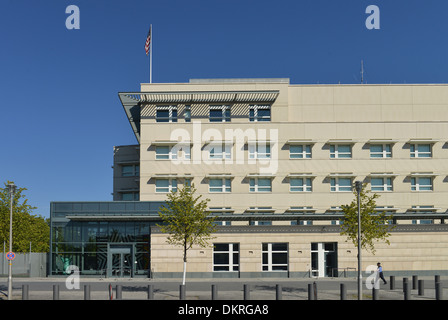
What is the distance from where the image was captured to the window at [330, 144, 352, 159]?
164ft

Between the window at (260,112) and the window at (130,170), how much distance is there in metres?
16.9

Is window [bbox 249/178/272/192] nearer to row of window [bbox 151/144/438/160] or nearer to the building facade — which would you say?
the building facade

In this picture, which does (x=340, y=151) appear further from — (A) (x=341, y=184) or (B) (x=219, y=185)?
(B) (x=219, y=185)

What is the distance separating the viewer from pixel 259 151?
163 ft

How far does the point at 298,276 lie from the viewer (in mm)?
42438

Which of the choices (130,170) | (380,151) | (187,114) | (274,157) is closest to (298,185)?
(274,157)

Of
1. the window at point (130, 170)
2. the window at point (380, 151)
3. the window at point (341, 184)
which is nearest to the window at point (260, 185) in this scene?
the window at point (341, 184)

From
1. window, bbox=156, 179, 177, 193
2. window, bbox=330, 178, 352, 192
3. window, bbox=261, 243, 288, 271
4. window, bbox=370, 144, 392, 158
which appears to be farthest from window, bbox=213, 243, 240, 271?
window, bbox=370, 144, 392, 158

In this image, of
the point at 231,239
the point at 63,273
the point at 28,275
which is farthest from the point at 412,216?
the point at 28,275

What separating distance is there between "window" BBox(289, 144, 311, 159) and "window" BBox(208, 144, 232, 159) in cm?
621

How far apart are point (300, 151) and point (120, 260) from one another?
2034 cm

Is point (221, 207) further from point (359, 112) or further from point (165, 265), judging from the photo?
point (359, 112)

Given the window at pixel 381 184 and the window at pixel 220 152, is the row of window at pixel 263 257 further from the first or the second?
the window at pixel 381 184
